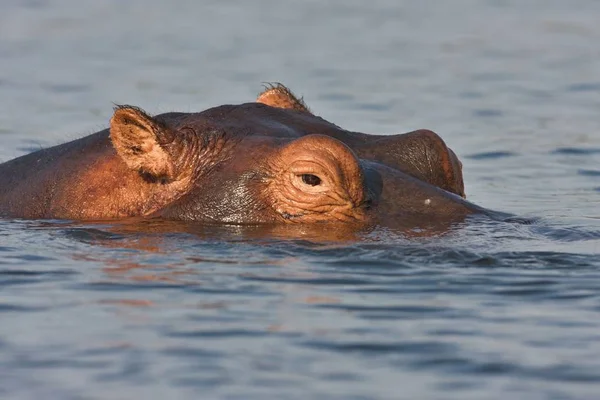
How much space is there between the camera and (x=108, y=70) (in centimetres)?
2123

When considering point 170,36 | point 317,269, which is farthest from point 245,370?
point 170,36

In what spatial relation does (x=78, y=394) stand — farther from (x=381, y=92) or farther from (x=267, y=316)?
(x=381, y=92)

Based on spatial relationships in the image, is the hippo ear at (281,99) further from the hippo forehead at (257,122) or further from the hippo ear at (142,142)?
the hippo ear at (142,142)

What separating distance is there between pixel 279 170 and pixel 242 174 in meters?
0.30

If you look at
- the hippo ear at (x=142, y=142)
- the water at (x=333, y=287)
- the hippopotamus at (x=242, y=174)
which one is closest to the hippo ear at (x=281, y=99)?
the hippopotamus at (x=242, y=174)

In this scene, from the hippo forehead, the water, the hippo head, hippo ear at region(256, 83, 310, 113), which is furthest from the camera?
hippo ear at region(256, 83, 310, 113)

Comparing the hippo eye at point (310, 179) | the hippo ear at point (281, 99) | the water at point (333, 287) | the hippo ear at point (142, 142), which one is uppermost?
the hippo ear at point (281, 99)

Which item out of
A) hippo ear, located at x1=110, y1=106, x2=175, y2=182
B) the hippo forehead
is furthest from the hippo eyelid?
hippo ear, located at x1=110, y1=106, x2=175, y2=182

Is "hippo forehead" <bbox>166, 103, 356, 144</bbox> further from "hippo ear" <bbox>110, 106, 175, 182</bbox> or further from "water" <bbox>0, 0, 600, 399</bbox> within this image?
"water" <bbox>0, 0, 600, 399</bbox>

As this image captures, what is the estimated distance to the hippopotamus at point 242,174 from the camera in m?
11.0

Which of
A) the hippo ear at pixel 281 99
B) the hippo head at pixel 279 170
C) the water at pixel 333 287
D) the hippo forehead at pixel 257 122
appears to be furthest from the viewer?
the hippo ear at pixel 281 99

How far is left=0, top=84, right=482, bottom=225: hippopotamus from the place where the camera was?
36.2ft

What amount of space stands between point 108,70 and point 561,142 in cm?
709

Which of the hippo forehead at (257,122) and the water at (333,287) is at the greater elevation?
the hippo forehead at (257,122)
